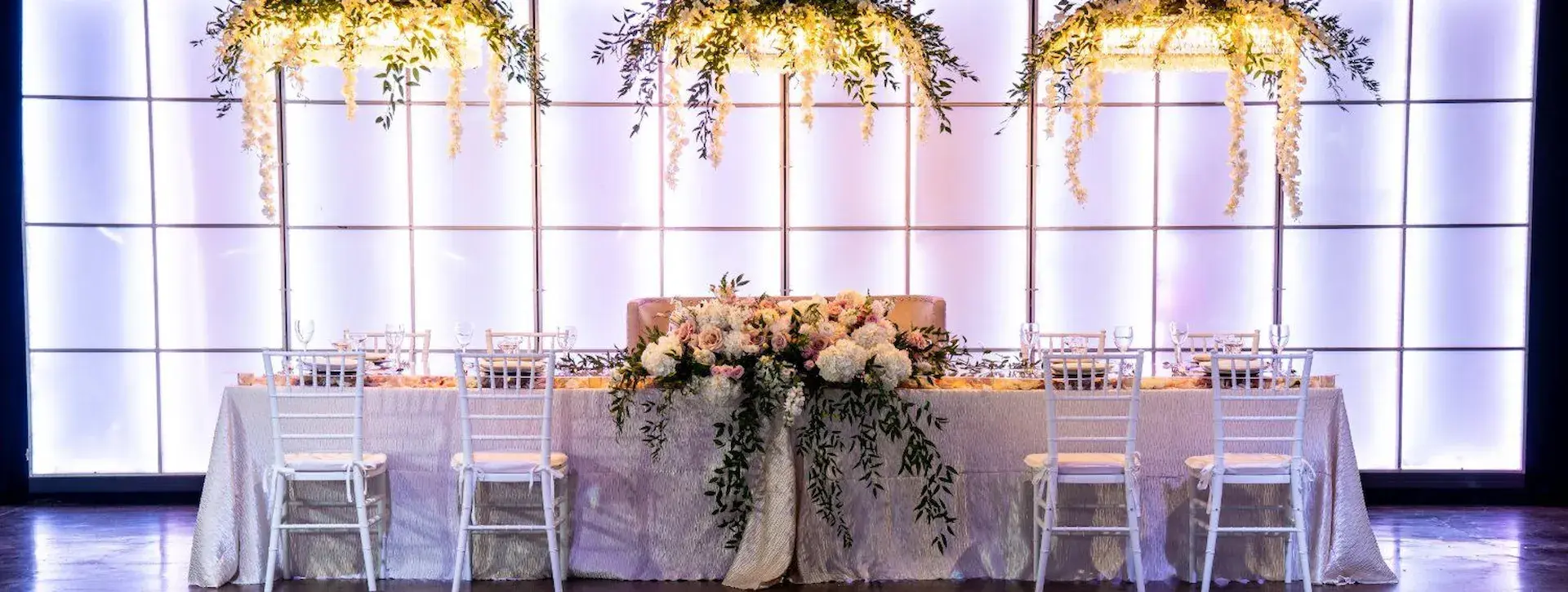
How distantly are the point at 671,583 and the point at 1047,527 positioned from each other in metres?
1.48

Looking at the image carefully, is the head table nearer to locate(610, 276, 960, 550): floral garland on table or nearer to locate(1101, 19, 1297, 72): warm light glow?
locate(610, 276, 960, 550): floral garland on table

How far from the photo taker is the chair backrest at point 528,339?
529 centimetres

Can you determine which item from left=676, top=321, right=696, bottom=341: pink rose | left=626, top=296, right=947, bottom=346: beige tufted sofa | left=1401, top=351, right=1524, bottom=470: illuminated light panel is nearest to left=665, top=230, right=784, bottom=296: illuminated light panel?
left=626, top=296, right=947, bottom=346: beige tufted sofa

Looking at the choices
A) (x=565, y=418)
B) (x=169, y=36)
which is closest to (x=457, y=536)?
(x=565, y=418)

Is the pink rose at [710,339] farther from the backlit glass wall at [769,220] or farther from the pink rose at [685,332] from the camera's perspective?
the backlit glass wall at [769,220]

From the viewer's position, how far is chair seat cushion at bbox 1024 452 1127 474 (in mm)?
4426

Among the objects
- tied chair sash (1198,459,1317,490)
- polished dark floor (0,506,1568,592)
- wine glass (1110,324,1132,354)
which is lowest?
polished dark floor (0,506,1568,592)

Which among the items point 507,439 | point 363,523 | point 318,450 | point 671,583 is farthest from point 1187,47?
point 318,450

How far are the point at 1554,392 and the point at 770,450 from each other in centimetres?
465

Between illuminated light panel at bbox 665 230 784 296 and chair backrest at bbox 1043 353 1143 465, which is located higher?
illuminated light panel at bbox 665 230 784 296

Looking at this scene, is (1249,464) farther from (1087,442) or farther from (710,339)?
(710,339)

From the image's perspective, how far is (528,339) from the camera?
6.50 metres

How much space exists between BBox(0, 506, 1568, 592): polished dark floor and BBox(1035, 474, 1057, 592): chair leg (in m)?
0.16

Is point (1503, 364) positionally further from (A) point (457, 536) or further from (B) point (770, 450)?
(A) point (457, 536)
